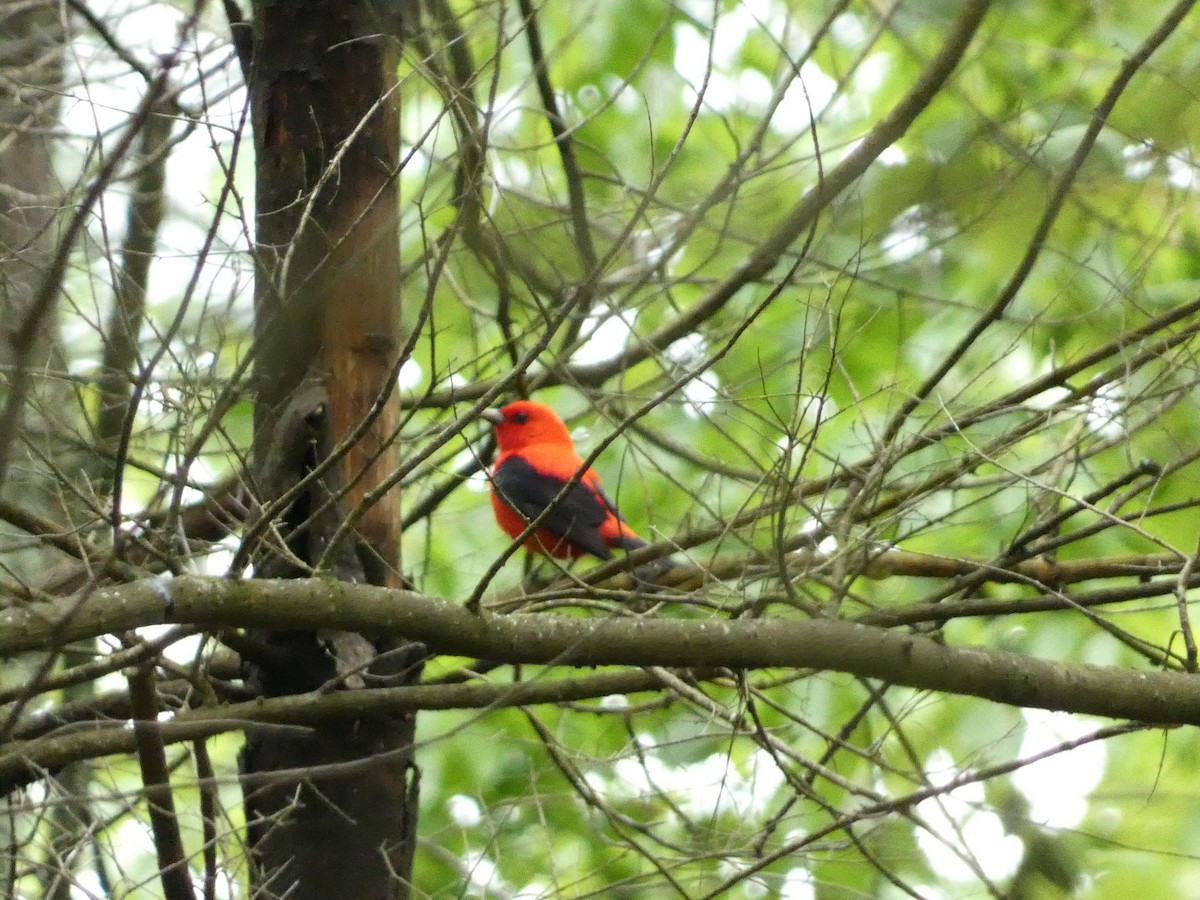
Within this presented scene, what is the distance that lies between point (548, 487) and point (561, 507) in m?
0.79

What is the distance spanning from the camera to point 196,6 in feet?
5.23

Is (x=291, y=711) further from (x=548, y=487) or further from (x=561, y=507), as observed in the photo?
(x=548, y=487)

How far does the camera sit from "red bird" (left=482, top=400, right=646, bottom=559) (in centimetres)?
627

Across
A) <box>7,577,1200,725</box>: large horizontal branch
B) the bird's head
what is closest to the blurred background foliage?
<box>7,577,1200,725</box>: large horizontal branch

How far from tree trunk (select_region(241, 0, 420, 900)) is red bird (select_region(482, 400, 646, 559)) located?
2.13m

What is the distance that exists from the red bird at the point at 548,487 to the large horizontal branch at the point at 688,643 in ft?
9.79

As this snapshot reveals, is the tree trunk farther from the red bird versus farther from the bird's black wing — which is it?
the bird's black wing

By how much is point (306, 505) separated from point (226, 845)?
41.2 inches

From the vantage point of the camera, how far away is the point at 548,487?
22.4 ft

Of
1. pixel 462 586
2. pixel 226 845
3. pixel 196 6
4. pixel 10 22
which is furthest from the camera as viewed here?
pixel 10 22

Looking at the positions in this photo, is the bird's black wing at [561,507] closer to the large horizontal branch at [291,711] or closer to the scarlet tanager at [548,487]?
the scarlet tanager at [548,487]

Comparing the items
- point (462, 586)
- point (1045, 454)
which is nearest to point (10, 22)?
point (462, 586)

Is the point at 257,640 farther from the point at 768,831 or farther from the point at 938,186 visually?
the point at 938,186

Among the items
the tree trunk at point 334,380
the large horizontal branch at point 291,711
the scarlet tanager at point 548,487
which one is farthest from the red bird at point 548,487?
the large horizontal branch at point 291,711
